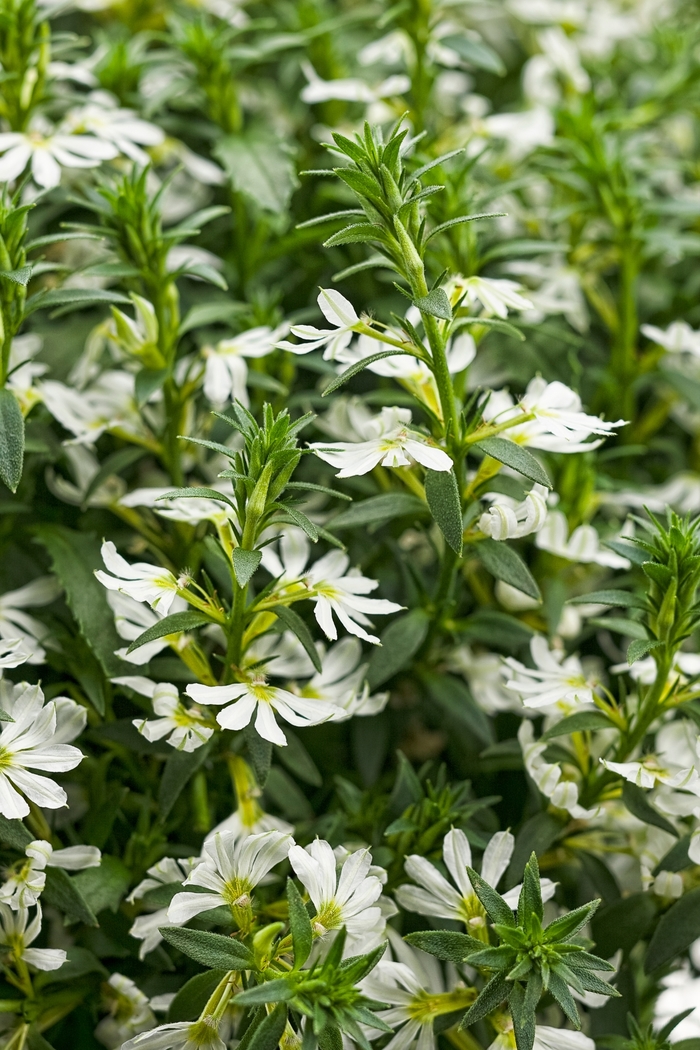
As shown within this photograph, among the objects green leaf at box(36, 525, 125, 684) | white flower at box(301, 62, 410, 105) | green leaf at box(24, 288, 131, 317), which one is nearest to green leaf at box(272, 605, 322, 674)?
green leaf at box(36, 525, 125, 684)

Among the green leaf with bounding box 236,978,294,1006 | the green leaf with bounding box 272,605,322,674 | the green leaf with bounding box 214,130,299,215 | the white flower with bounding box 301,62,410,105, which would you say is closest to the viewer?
the green leaf with bounding box 236,978,294,1006

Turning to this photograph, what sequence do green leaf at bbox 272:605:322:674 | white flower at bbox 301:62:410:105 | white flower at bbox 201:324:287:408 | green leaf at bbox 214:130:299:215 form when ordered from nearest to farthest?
green leaf at bbox 272:605:322:674 → white flower at bbox 201:324:287:408 → green leaf at bbox 214:130:299:215 → white flower at bbox 301:62:410:105

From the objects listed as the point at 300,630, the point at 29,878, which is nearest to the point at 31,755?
the point at 29,878

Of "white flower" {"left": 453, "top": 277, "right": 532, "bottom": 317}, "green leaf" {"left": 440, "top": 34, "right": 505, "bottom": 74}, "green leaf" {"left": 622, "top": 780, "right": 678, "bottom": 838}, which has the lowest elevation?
"green leaf" {"left": 622, "top": 780, "right": 678, "bottom": 838}

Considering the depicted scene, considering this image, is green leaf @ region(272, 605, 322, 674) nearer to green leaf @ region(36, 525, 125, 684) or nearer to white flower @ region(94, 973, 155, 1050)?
green leaf @ region(36, 525, 125, 684)

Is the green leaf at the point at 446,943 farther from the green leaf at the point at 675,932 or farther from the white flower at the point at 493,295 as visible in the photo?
the white flower at the point at 493,295

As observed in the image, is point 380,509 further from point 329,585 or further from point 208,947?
point 208,947

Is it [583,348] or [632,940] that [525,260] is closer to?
[583,348]
